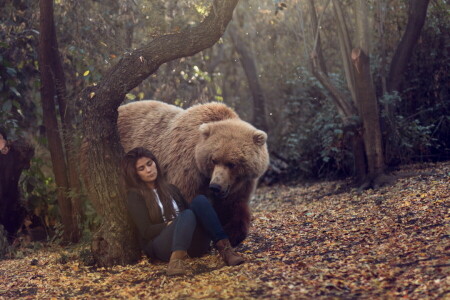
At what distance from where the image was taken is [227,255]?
14.1 feet

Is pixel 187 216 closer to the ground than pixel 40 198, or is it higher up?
closer to the ground

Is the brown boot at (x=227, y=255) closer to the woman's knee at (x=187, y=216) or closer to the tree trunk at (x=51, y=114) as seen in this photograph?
the woman's knee at (x=187, y=216)

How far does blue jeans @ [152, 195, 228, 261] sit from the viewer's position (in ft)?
13.9

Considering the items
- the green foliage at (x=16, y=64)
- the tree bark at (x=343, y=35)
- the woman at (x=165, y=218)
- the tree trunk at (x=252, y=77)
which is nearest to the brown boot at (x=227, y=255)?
the woman at (x=165, y=218)

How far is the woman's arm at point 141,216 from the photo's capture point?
4504mm

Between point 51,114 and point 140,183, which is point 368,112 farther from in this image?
point 51,114

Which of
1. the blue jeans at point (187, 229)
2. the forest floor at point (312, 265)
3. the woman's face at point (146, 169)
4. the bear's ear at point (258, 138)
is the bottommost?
the forest floor at point (312, 265)

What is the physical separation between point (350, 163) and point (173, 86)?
9.91ft

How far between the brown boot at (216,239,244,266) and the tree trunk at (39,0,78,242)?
207 centimetres

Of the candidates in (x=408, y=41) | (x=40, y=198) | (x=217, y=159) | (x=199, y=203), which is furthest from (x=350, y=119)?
(x=40, y=198)

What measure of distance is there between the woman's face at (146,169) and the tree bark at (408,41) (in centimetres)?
429

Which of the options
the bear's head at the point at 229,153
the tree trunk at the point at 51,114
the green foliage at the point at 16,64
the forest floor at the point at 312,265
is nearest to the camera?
the forest floor at the point at 312,265

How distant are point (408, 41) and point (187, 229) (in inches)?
180

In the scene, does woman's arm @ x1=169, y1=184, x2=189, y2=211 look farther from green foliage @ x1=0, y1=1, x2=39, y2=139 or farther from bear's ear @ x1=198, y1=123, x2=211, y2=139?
green foliage @ x1=0, y1=1, x2=39, y2=139
